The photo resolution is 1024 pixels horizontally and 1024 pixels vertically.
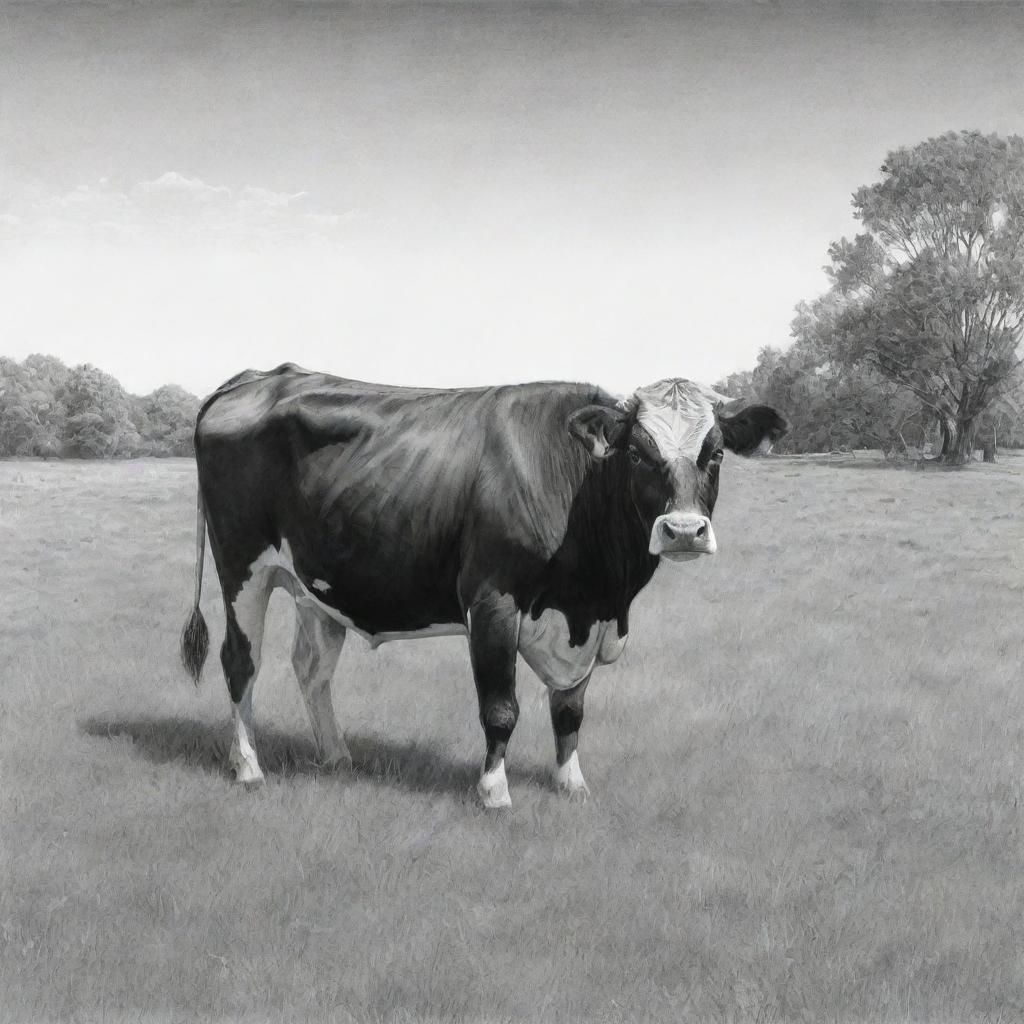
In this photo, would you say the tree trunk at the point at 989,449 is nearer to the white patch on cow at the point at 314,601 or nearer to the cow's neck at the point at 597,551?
the cow's neck at the point at 597,551

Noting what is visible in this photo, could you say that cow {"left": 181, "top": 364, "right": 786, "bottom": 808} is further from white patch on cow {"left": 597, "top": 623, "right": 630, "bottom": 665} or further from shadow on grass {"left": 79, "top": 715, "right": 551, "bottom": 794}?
shadow on grass {"left": 79, "top": 715, "right": 551, "bottom": 794}

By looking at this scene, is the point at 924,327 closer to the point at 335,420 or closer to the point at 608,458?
the point at 608,458

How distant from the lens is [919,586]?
654 cm

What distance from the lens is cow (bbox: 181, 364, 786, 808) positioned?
12.5 ft

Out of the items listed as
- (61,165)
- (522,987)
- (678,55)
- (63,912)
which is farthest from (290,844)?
(678,55)

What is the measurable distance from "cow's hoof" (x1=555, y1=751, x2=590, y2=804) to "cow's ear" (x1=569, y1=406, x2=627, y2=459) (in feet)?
4.73

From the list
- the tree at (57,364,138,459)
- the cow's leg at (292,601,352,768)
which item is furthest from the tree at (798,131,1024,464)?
the tree at (57,364,138,459)

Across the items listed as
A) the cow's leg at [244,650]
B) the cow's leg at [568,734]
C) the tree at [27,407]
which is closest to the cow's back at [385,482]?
the cow's leg at [244,650]

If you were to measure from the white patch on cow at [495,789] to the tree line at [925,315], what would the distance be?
2.37 metres

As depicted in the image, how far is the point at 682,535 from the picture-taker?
3350 millimetres

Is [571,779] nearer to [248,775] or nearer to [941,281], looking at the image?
[248,775]

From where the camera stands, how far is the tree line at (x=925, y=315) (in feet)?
17.4

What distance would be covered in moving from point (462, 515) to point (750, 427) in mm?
1252

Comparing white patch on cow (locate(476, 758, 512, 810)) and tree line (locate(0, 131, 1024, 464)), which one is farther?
tree line (locate(0, 131, 1024, 464))
